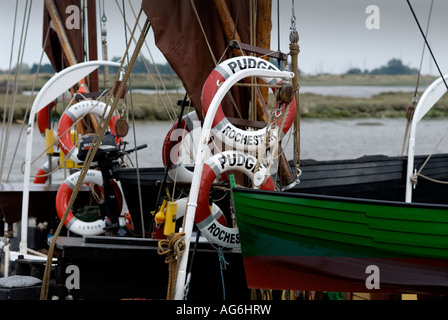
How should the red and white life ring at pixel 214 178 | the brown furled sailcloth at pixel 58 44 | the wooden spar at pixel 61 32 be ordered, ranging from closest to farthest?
1. the red and white life ring at pixel 214 178
2. the wooden spar at pixel 61 32
3. the brown furled sailcloth at pixel 58 44

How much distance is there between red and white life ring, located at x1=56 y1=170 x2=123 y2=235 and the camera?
8.84 metres

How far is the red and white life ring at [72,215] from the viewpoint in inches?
348

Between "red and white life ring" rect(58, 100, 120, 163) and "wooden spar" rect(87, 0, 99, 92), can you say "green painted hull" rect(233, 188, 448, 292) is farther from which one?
"wooden spar" rect(87, 0, 99, 92)

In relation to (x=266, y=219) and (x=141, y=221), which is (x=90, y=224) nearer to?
(x=141, y=221)

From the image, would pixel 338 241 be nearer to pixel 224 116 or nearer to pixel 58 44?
pixel 224 116

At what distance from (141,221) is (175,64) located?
7.11ft

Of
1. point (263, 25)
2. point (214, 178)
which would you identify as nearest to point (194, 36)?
point (263, 25)

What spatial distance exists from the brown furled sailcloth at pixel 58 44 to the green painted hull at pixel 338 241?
18.9 ft

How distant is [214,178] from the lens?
6402 mm

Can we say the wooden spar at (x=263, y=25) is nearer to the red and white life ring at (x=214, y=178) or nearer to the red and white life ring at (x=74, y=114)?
the red and white life ring at (x=214, y=178)

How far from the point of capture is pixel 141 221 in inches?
342
